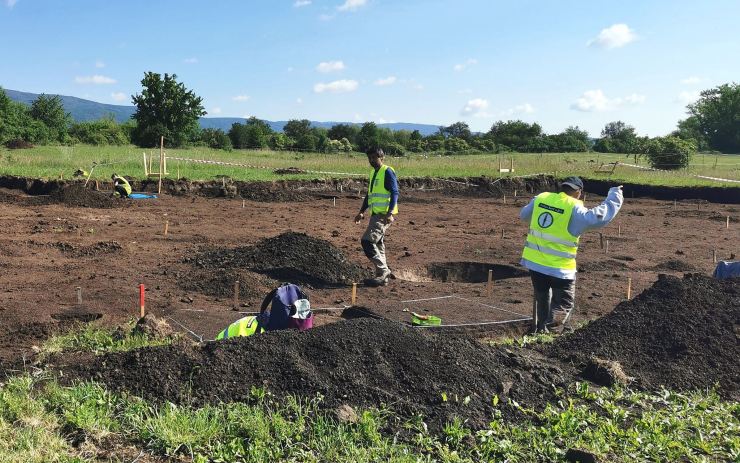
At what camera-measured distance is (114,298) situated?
29.0 feet

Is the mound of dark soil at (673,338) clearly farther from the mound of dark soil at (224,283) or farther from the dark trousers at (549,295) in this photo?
the mound of dark soil at (224,283)

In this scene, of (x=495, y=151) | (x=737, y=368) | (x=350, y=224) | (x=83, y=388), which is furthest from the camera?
(x=495, y=151)

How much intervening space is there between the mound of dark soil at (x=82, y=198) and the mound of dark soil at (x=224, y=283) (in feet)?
36.5

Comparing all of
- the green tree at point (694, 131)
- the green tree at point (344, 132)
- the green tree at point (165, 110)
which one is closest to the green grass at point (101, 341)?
the green tree at point (165, 110)

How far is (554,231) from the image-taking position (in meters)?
7.05

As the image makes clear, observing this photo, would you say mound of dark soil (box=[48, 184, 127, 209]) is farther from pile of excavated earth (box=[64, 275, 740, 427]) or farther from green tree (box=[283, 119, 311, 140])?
green tree (box=[283, 119, 311, 140])

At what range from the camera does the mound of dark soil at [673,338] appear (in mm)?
5742

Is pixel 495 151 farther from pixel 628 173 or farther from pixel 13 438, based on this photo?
pixel 13 438

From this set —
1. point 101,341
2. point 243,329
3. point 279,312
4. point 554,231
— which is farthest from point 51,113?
point 554,231

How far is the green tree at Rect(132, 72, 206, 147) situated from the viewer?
54.0m

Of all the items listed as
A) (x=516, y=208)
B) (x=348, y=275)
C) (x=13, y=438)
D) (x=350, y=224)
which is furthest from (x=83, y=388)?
(x=516, y=208)

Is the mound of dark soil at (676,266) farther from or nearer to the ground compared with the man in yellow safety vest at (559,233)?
nearer to the ground

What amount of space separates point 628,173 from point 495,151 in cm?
2969

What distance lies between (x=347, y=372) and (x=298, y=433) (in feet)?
2.53
